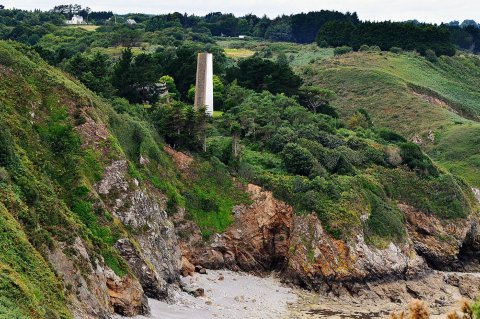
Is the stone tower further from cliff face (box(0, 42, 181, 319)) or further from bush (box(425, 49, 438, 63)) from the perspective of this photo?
bush (box(425, 49, 438, 63))

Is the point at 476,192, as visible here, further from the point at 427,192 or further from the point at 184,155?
the point at 184,155

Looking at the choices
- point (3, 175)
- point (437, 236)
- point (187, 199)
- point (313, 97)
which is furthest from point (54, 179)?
point (313, 97)

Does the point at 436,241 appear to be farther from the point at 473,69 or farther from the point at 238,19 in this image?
the point at 238,19

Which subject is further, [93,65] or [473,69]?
[473,69]

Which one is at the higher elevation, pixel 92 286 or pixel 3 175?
pixel 3 175

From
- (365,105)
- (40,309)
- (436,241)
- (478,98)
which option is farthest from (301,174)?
(478,98)

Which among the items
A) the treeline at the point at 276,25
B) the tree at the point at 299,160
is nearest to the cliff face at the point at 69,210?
the tree at the point at 299,160
